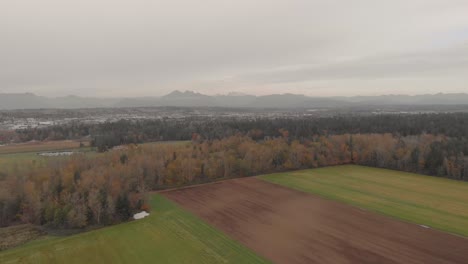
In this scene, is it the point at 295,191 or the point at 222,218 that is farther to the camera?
the point at 295,191

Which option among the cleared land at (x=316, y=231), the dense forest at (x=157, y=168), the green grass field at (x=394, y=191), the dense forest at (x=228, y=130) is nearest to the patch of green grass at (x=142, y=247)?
the cleared land at (x=316, y=231)

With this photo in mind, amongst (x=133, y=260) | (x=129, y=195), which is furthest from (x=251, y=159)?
(x=133, y=260)

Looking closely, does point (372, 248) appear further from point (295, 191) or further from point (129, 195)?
point (129, 195)

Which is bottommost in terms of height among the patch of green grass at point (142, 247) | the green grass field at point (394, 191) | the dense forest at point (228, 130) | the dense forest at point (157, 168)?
the green grass field at point (394, 191)

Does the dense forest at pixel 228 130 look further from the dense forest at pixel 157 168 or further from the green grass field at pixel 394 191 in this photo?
the green grass field at pixel 394 191

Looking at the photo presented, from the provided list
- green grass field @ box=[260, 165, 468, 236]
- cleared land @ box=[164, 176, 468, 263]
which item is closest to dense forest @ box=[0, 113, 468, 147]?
green grass field @ box=[260, 165, 468, 236]

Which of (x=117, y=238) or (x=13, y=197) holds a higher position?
(x=13, y=197)
